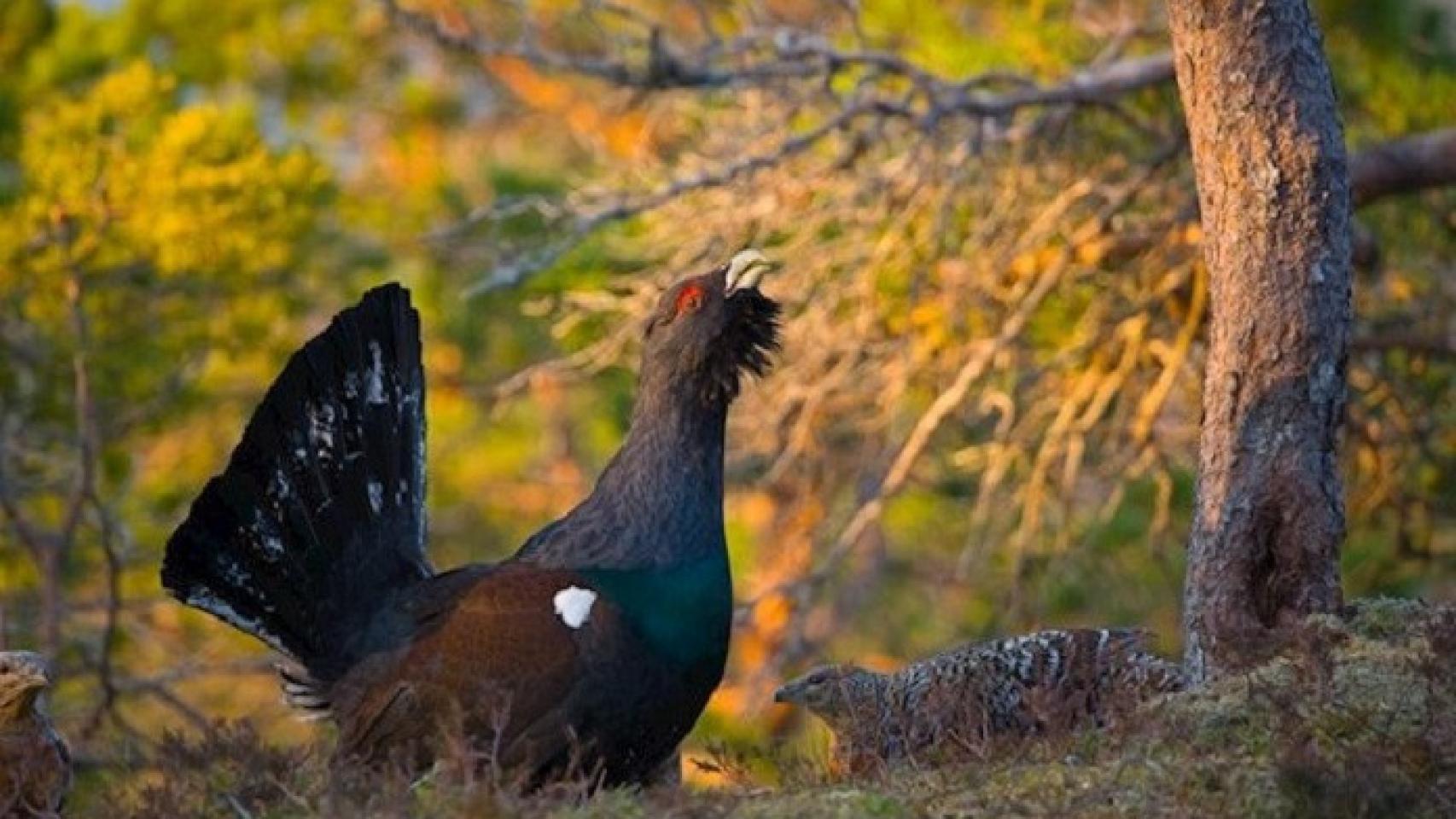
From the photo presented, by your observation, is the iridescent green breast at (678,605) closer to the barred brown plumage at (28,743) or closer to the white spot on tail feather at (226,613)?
the white spot on tail feather at (226,613)

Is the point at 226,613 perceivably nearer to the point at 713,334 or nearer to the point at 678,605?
the point at 678,605

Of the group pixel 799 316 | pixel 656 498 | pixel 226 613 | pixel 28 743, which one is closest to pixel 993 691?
pixel 656 498

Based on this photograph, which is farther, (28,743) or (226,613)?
(226,613)

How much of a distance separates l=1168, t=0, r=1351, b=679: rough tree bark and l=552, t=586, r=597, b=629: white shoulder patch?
5.38 feet

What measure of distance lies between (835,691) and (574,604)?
5.51 ft

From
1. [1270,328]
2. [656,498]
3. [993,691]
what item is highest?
[1270,328]

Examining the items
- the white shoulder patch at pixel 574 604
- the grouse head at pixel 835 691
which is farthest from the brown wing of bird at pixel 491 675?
the grouse head at pixel 835 691

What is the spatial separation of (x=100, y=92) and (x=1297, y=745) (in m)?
10.8

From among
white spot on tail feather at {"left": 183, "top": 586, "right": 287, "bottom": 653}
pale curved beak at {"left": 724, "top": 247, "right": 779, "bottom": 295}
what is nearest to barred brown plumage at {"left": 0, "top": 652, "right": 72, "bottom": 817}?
white spot on tail feather at {"left": 183, "top": 586, "right": 287, "bottom": 653}

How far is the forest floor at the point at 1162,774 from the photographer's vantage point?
5988mm

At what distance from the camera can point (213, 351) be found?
1766cm

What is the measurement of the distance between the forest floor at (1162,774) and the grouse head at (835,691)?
126 centimetres

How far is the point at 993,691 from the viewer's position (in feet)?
26.2

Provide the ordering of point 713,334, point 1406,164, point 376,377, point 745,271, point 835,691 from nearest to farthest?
point 713,334 < point 745,271 < point 376,377 < point 835,691 < point 1406,164
